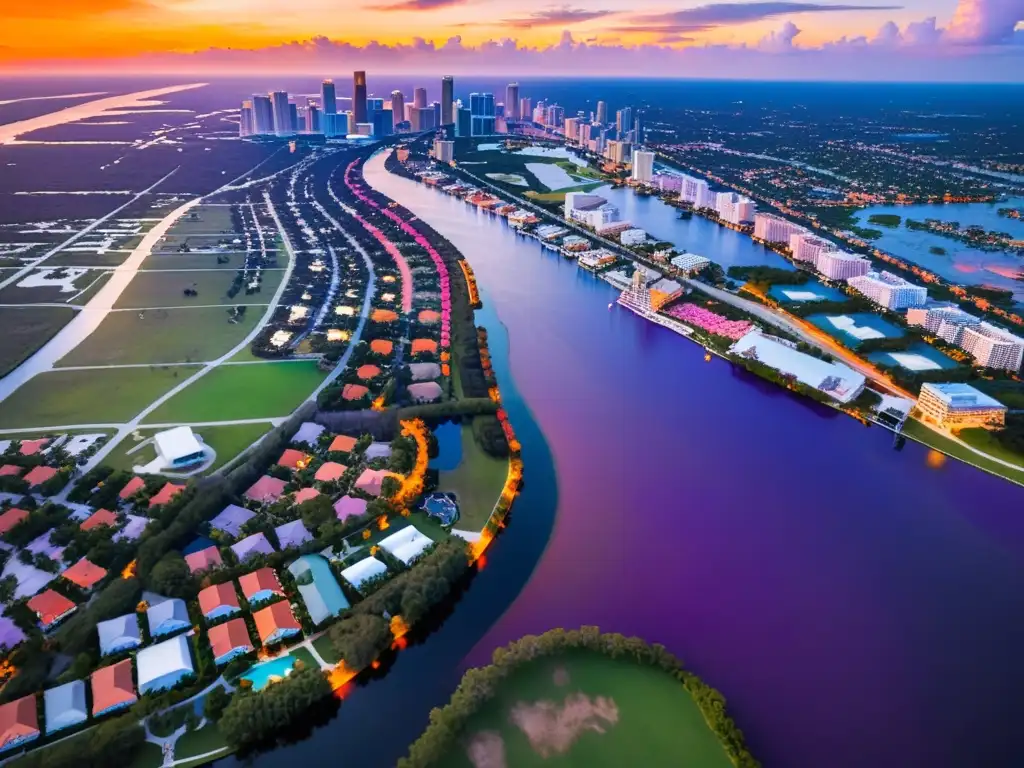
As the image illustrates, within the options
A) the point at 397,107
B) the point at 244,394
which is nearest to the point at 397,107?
the point at 397,107

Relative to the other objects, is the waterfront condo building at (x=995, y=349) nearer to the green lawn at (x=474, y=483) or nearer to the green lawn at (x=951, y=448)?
the green lawn at (x=951, y=448)

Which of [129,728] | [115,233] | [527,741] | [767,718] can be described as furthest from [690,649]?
[115,233]

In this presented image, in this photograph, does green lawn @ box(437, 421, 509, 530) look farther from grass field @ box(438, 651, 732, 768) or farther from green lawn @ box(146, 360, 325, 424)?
green lawn @ box(146, 360, 325, 424)

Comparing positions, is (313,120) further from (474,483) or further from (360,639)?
(360,639)

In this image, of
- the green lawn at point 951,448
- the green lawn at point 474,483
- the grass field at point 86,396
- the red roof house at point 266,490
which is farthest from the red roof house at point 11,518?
the green lawn at point 951,448

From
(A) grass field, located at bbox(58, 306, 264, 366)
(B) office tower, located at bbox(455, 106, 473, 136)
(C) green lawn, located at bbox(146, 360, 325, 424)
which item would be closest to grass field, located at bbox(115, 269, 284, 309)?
(A) grass field, located at bbox(58, 306, 264, 366)
